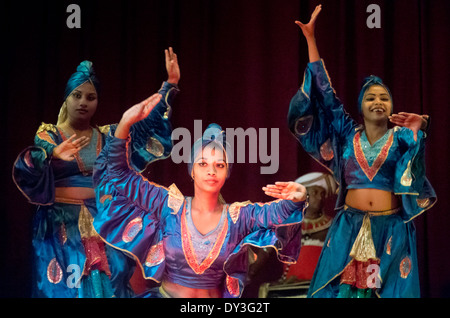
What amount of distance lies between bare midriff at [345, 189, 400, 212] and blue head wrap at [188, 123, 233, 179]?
2.21 ft

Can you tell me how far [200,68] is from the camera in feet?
12.6

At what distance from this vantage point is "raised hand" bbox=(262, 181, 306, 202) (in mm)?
3197

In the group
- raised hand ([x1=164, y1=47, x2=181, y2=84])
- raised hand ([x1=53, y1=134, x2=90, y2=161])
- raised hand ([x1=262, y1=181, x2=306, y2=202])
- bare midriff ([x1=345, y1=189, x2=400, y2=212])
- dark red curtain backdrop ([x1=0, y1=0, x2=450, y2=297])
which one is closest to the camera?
raised hand ([x1=262, y1=181, x2=306, y2=202])

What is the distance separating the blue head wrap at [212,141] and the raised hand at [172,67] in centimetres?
36

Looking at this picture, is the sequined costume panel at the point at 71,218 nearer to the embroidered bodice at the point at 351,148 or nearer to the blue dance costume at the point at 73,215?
the blue dance costume at the point at 73,215

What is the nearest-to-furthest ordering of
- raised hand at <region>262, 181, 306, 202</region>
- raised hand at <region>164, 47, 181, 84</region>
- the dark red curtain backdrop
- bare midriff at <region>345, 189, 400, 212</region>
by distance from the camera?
raised hand at <region>262, 181, 306, 202</region>
bare midriff at <region>345, 189, 400, 212</region>
raised hand at <region>164, 47, 181, 84</region>
the dark red curtain backdrop

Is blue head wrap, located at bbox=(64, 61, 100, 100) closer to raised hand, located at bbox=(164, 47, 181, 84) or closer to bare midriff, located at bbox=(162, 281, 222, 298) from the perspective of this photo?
raised hand, located at bbox=(164, 47, 181, 84)

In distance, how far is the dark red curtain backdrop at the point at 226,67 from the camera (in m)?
3.76

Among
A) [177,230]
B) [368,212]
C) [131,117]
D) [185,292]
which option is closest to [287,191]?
[368,212]

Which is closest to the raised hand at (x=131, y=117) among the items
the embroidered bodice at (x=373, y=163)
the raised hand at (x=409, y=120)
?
the embroidered bodice at (x=373, y=163)

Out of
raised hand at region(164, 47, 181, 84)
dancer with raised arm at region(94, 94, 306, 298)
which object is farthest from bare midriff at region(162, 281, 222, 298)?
raised hand at region(164, 47, 181, 84)

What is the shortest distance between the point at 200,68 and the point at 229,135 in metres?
0.44

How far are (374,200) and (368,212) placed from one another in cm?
7

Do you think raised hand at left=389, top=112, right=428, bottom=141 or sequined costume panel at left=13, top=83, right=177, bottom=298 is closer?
raised hand at left=389, top=112, right=428, bottom=141
